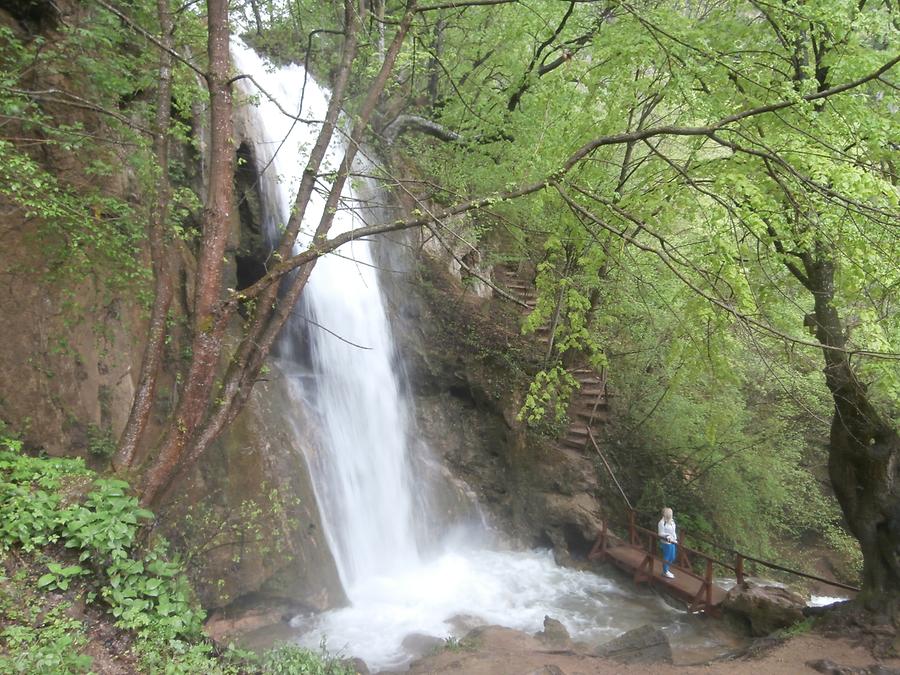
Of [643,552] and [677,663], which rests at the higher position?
[643,552]

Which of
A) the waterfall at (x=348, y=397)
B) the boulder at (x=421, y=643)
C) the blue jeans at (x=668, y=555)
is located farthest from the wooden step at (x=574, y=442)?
the boulder at (x=421, y=643)

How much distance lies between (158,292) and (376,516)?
682 centimetres

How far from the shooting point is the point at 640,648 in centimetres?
705

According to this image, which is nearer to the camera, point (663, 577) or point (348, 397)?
point (663, 577)

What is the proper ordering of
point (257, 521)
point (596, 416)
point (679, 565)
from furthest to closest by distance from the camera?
point (596, 416) < point (679, 565) < point (257, 521)

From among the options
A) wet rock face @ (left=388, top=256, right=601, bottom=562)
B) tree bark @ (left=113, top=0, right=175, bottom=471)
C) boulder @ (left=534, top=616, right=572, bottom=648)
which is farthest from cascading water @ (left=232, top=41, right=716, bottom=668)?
tree bark @ (left=113, top=0, right=175, bottom=471)

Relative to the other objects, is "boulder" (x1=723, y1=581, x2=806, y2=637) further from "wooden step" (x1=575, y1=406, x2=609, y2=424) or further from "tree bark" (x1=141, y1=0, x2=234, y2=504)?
"tree bark" (x1=141, y1=0, x2=234, y2=504)

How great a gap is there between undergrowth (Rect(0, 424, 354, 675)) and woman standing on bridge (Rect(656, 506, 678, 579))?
8.11 m

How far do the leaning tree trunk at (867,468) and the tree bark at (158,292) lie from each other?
732 cm

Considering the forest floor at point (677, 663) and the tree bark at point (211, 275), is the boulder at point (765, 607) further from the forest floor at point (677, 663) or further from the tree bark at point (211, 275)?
the tree bark at point (211, 275)

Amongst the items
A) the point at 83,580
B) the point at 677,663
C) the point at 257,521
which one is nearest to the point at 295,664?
the point at 83,580

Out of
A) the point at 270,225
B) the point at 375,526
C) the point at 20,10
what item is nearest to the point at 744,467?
the point at 375,526

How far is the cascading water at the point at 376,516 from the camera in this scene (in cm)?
873

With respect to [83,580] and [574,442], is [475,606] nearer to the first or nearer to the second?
[574,442]
